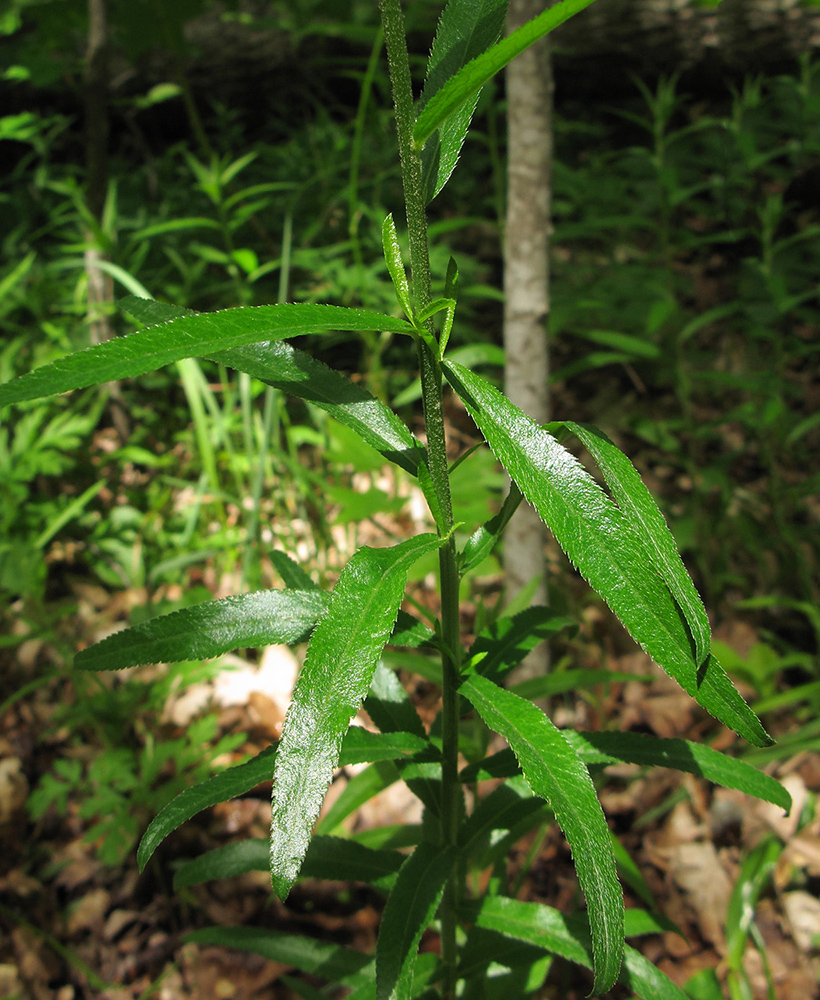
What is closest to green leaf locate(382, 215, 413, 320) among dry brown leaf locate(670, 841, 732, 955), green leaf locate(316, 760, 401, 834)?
green leaf locate(316, 760, 401, 834)

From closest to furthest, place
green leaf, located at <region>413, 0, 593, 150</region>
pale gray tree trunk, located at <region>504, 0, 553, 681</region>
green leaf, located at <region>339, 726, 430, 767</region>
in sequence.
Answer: green leaf, located at <region>413, 0, 593, 150</region>
green leaf, located at <region>339, 726, 430, 767</region>
pale gray tree trunk, located at <region>504, 0, 553, 681</region>

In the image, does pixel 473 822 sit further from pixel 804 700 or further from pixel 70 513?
pixel 70 513

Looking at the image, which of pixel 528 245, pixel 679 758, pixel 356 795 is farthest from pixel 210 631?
pixel 528 245

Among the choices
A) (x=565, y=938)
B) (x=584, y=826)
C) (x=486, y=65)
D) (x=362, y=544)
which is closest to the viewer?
(x=486, y=65)

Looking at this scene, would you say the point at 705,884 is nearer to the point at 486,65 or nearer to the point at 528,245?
the point at 528,245

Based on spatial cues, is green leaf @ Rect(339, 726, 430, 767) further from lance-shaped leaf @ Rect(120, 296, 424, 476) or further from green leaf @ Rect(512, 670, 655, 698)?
green leaf @ Rect(512, 670, 655, 698)

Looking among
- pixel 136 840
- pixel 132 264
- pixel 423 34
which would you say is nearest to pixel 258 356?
pixel 136 840
